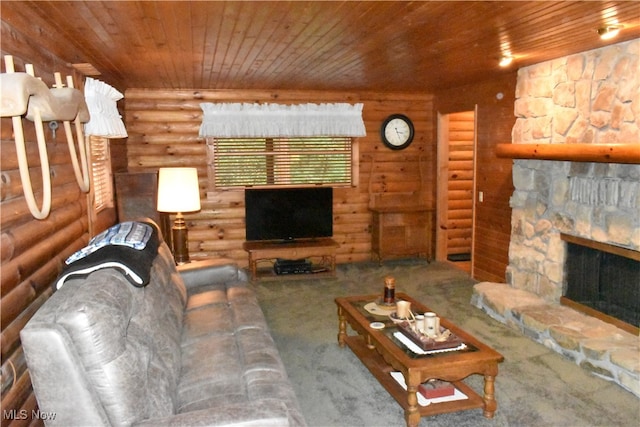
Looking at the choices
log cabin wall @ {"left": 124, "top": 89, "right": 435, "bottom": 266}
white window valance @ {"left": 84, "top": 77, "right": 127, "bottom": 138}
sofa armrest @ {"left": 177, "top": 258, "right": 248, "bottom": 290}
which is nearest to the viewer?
white window valance @ {"left": 84, "top": 77, "right": 127, "bottom": 138}

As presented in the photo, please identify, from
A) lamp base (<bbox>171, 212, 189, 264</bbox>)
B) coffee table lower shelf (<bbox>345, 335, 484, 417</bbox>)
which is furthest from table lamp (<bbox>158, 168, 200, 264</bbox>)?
coffee table lower shelf (<bbox>345, 335, 484, 417</bbox>)

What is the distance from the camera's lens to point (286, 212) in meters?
6.16

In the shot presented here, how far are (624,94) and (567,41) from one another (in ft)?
1.90

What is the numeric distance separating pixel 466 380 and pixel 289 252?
2916mm

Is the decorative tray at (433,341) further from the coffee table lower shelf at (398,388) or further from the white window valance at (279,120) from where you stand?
the white window valance at (279,120)

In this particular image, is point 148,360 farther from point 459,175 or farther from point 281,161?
point 459,175

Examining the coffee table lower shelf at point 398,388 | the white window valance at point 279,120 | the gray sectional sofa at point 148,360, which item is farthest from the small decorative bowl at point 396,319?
the white window valance at point 279,120

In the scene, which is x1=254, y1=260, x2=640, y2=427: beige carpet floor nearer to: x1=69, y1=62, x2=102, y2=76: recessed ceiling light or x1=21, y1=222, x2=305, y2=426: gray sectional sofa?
x1=21, y1=222, x2=305, y2=426: gray sectional sofa

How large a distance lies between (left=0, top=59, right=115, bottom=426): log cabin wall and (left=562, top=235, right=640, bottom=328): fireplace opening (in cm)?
384

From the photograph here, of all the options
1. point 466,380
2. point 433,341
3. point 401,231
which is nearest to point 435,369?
point 433,341

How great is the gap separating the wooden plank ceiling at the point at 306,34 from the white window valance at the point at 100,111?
232mm

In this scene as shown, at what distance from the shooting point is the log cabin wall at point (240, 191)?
19.9 ft

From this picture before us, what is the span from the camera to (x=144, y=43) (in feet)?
11.1

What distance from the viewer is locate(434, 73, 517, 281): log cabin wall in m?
5.28
